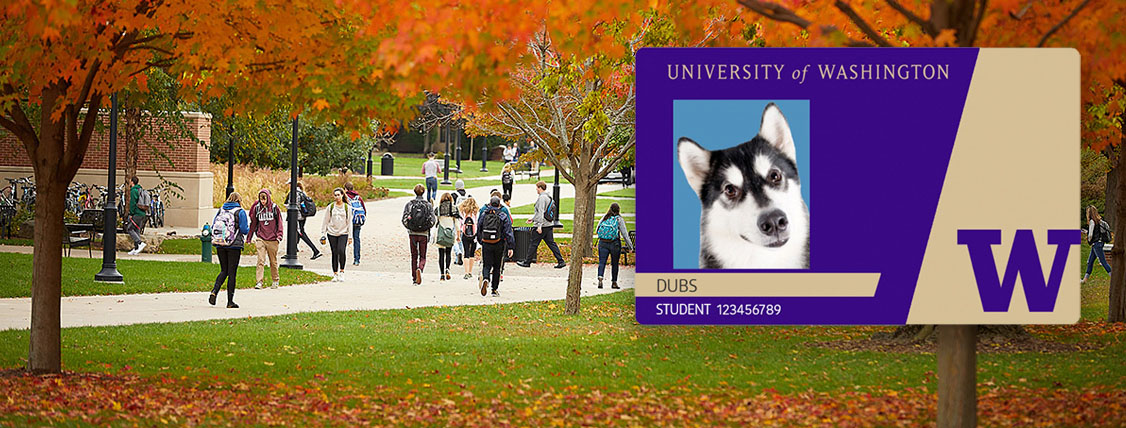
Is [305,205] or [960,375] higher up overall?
[305,205]

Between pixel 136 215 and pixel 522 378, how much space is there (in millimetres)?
16968

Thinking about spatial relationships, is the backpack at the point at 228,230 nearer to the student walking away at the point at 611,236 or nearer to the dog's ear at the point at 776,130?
the student walking away at the point at 611,236

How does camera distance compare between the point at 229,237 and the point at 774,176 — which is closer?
the point at 774,176

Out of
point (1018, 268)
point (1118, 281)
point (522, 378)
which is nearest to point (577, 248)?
point (522, 378)

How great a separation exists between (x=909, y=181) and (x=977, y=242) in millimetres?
481

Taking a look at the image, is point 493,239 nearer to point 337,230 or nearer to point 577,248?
point 577,248

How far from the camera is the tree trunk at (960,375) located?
22.4 feet

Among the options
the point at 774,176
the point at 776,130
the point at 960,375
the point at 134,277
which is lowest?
the point at 134,277

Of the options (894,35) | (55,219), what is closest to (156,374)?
(55,219)

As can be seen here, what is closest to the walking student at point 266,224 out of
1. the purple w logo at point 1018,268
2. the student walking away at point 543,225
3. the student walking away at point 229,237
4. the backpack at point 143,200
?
the student walking away at point 229,237

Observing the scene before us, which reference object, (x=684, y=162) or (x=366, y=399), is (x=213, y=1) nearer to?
(x=366, y=399)

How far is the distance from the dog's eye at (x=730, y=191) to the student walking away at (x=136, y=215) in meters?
18.8

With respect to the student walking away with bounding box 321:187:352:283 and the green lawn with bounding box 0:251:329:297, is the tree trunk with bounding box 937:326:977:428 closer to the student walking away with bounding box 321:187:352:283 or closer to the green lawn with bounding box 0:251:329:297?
the green lawn with bounding box 0:251:329:297

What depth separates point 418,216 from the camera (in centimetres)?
1969
